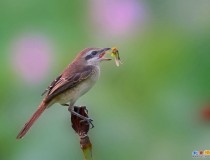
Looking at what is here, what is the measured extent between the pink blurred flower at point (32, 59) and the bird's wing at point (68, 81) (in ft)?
1.36

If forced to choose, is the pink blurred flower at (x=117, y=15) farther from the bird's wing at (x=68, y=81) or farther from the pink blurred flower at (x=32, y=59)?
the bird's wing at (x=68, y=81)

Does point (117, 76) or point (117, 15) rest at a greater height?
point (117, 15)

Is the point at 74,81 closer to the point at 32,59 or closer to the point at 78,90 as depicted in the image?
the point at 78,90

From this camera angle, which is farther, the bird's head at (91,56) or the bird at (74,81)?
the bird's head at (91,56)

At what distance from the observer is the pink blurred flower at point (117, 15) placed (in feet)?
8.55

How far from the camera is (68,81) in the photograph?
2.03 meters

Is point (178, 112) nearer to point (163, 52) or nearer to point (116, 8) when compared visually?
point (163, 52)

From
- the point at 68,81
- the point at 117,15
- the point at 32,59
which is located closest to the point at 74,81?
the point at 68,81

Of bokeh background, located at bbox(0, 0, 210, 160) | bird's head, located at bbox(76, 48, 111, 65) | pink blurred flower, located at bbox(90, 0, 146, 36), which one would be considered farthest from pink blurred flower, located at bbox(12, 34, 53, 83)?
bird's head, located at bbox(76, 48, 111, 65)

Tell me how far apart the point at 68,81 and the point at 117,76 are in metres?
0.56

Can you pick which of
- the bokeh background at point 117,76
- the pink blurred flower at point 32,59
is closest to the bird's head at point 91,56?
the bokeh background at point 117,76

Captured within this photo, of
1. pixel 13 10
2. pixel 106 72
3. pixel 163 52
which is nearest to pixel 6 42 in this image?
pixel 13 10

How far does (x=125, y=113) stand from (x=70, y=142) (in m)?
0.20

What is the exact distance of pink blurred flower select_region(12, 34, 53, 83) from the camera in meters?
2.55
